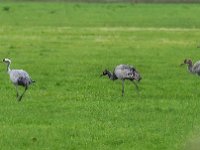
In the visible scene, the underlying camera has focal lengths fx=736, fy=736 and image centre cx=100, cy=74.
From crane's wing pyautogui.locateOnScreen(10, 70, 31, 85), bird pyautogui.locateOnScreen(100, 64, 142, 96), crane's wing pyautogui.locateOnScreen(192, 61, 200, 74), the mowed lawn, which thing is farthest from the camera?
crane's wing pyautogui.locateOnScreen(192, 61, 200, 74)

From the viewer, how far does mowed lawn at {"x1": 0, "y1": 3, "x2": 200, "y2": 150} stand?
14508 mm

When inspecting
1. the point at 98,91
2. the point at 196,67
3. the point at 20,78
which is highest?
the point at 196,67

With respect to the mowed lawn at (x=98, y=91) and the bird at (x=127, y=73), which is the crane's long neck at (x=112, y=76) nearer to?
the mowed lawn at (x=98, y=91)

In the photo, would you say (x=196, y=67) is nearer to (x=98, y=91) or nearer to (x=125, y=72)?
(x=125, y=72)

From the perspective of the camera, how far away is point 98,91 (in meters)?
20.4

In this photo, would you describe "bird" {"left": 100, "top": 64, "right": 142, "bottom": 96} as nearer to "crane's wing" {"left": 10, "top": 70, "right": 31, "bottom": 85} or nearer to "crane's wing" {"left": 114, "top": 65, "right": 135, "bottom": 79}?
"crane's wing" {"left": 114, "top": 65, "right": 135, "bottom": 79}

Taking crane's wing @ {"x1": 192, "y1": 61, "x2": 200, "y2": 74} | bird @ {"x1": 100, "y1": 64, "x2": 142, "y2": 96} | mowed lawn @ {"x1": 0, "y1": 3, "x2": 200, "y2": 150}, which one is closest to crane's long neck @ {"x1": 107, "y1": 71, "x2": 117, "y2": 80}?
mowed lawn @ {"x1": 0, "y1": 3, "x2": 200, "y2": 150}

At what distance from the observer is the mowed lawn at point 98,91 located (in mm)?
14508

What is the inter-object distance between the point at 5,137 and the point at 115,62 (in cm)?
1344

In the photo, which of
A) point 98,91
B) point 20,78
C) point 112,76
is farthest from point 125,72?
point 20,78

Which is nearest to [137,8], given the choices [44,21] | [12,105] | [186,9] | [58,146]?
[186,9]

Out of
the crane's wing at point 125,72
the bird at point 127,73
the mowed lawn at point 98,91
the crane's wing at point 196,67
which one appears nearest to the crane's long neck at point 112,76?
the mowed lawn at point 98,91

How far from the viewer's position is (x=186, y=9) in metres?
64.9

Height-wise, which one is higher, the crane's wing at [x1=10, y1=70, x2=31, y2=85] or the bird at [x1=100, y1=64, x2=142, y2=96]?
the bird at [x1=100, y1=64, x2=142, y2=96]
